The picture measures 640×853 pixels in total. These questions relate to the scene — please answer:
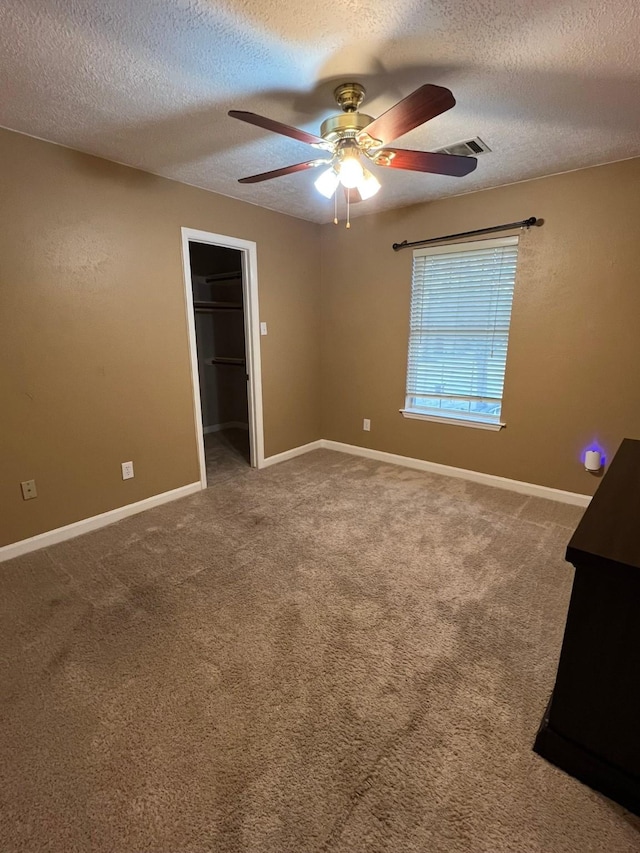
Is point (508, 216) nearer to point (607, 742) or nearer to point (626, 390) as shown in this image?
point (626, 390)

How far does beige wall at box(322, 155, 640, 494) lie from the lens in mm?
2730

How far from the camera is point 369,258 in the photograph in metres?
3.92

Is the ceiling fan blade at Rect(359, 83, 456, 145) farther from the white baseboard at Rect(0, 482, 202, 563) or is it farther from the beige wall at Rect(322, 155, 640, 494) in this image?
the white baseboard at Rect(0, 482, 202, 563)

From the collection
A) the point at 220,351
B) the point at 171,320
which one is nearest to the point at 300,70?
the point at 171,320

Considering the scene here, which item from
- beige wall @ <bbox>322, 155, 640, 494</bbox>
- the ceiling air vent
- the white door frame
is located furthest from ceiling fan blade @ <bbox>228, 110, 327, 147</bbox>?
the white door frame

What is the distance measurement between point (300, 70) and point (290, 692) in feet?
8.48

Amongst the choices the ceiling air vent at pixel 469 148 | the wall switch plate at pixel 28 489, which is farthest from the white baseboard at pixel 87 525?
the ceiling air vent at pixel 469 148

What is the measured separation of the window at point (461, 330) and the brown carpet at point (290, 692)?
1.25m

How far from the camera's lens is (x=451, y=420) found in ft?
12.0

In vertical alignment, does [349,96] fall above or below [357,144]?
above

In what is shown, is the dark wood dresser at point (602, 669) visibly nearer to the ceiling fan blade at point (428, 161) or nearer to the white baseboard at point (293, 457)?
the ceiling fan blade at point (428, 161)

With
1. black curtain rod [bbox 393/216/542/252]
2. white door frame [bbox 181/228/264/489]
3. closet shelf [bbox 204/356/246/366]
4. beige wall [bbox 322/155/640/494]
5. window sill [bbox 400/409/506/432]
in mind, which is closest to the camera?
beige wall [bbox 322/155/640/494]

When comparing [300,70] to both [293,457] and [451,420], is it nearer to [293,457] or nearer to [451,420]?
[451,420]

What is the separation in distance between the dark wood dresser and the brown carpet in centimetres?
8
